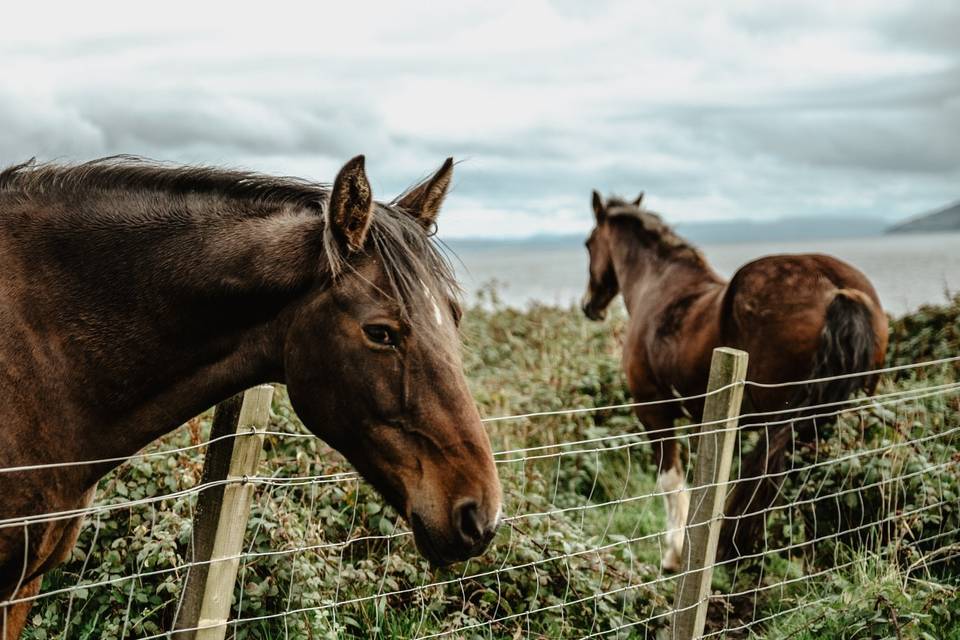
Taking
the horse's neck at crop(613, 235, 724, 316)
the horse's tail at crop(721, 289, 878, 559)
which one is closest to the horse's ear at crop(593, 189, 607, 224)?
the horse's neck at crop(613, 235, 724, 316)

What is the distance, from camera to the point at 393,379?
231 centimetres

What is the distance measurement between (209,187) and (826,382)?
3.89 meters

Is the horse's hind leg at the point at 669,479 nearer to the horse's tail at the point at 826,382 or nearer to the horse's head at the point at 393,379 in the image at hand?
the horse's tail at the point at 826,382

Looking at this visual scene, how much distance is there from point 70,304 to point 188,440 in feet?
6.40

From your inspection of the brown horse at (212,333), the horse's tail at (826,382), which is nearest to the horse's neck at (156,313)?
the brown horse at (212,333)

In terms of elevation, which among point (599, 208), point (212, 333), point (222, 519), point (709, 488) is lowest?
point (709, 488)

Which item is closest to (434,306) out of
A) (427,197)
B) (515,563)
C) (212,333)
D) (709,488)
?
(427,197)

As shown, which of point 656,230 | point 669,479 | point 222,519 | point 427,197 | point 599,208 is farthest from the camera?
point 599,208

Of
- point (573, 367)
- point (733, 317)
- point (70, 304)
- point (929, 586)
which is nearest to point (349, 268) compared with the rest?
point (70, 304)

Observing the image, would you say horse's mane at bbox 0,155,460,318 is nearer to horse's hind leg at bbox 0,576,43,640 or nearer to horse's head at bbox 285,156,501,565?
horse's head at bbox 285,156,501,565

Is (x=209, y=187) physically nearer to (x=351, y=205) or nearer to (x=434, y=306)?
(x=351, y=205)

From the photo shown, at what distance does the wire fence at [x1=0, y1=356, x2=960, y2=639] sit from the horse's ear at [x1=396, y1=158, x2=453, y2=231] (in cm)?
76

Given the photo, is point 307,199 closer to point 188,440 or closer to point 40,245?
point 40,245

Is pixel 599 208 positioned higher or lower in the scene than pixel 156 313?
higher
